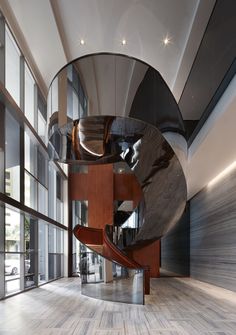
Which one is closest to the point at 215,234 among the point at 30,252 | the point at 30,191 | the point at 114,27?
the point at 30,252

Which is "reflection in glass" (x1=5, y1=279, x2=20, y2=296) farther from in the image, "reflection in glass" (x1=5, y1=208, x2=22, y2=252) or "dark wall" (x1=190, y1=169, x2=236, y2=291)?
"dark wall" (x1=190, y1=169, x2=236, y2=291)

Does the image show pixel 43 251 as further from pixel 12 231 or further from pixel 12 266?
pixel 12 231

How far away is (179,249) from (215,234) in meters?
6.13

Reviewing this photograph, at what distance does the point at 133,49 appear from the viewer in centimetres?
879

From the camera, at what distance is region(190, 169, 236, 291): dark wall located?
9.30m

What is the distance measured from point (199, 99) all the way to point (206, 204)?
15.5 feet

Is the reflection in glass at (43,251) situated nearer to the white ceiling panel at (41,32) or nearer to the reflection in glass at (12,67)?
the reflection in glass at (12,67)

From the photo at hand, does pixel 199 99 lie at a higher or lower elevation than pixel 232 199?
higher

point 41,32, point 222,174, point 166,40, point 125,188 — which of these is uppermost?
point 41,32

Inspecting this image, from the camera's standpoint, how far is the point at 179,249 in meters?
16.7

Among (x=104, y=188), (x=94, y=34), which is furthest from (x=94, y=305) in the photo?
(x=104, y=188)

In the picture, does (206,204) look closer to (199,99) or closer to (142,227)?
(142,227)

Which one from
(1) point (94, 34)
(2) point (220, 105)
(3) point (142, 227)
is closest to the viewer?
(2) point (220, 105)

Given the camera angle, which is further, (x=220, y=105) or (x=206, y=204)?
(x=206, y=204)
